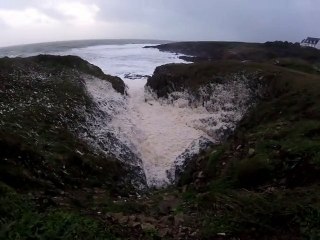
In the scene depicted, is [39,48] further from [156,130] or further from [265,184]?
[265,184]

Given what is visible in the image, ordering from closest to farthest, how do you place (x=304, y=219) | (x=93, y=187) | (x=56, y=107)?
(x=304, y=219), (x=93, y=187), (x=56, y=107)

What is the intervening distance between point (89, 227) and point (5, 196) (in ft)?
6.23

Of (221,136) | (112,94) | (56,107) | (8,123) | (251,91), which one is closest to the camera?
(8,123)

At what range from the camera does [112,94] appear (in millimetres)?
21750

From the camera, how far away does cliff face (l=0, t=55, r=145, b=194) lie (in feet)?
31.9

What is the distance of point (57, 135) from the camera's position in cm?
1256

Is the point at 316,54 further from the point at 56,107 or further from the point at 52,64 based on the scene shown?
the point at 56,107

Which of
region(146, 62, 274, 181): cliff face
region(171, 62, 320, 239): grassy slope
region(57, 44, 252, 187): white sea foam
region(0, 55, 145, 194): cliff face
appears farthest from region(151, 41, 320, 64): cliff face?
region(171, 62, 320, 239): grassy slope

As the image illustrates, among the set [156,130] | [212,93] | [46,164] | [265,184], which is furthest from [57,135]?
[212,93]

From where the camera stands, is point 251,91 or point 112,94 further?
point 112,94

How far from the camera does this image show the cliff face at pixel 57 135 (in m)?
9.71

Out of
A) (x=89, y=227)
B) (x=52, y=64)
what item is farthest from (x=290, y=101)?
(x=52, y=64)

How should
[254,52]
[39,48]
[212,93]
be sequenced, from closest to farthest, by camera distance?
[212,93] → [254,52] → [39,48]

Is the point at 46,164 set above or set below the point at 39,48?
below
